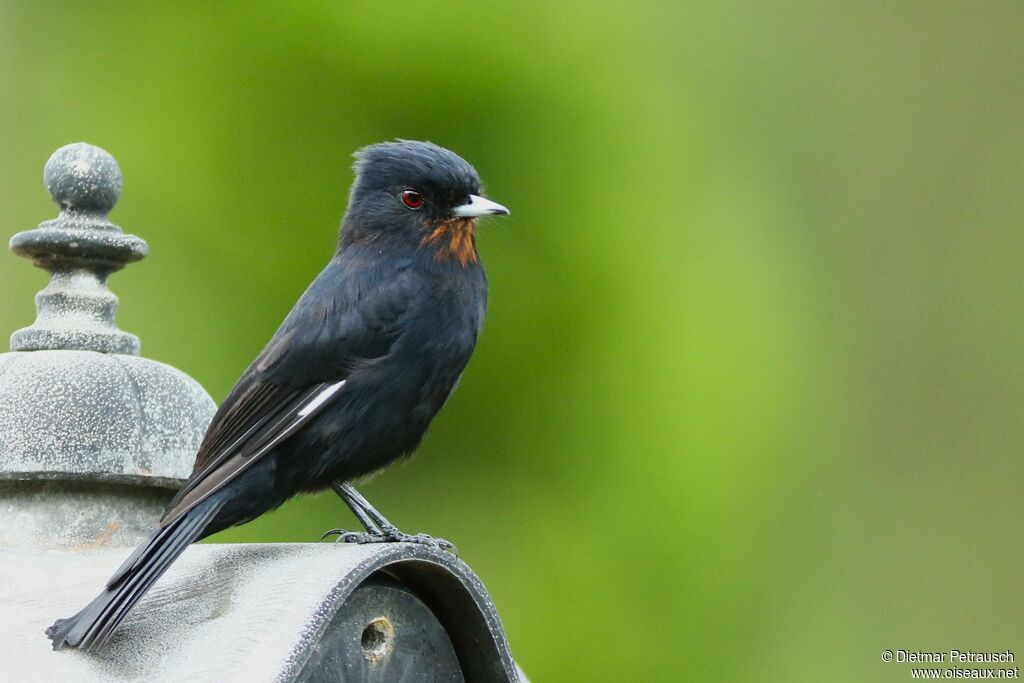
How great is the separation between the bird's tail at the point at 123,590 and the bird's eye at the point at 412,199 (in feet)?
4.40

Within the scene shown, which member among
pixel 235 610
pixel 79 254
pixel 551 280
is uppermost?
pixel 79 254

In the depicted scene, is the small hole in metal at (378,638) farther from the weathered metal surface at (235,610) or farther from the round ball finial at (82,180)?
the round ball finial at (82,180)

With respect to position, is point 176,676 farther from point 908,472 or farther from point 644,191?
point 908,472

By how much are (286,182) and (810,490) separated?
8.69 feet

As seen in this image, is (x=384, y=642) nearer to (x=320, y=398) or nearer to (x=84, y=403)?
(x=84, y=403)

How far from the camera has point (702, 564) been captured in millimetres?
6293

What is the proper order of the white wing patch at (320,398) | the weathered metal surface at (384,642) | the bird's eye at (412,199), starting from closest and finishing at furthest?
the weathered metal surface at (384,642) → the white wing patch at (320,398) → the bird's eye at (412,199)

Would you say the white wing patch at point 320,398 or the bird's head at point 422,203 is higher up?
the bird's head at point 422,203

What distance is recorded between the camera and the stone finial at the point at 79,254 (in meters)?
3.23

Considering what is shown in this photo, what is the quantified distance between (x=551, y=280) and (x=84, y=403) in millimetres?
3451

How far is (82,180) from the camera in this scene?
3270mm

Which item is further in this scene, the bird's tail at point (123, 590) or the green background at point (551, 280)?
the green background at point (551, 280)

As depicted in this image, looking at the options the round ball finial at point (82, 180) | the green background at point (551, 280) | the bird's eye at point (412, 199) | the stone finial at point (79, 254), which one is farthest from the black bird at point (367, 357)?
the green background at point (551, 280)

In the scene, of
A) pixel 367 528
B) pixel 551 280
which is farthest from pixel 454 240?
pixel 551 280
